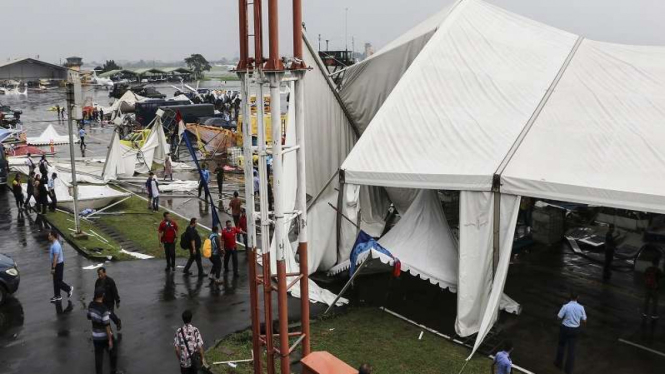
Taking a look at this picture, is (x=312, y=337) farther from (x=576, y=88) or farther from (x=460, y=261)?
(x=576, y=88)

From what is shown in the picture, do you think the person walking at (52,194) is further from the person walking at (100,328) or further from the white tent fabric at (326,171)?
the person walking at (100,328)

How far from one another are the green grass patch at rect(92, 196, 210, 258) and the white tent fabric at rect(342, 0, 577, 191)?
7297 millimetres

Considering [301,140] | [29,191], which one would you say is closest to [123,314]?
[301,140]

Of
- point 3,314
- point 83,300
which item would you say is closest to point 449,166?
point 83,300

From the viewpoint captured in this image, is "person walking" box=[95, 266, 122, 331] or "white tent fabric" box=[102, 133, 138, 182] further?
"white tent fabric" box=[102, 133, 138, 182]

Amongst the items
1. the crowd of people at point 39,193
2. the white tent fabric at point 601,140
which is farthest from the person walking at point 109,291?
the crowd of people at point 39,193

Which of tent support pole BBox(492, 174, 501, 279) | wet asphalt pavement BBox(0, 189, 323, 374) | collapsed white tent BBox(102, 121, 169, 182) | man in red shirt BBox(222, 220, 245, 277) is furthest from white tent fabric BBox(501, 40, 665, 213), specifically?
collapsed white tent BBox(102, 121, 169, 182)

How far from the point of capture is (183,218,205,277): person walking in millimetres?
15117

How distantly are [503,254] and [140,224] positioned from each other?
13.3 metres

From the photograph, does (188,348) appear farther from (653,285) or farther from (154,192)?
(154,192)

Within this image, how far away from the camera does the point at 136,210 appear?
2252 cm

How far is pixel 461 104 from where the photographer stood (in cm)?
1420

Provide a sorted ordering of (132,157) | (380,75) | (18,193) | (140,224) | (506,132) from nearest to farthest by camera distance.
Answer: (506,132), (380,75), (140,224), (18,193), (132,157)

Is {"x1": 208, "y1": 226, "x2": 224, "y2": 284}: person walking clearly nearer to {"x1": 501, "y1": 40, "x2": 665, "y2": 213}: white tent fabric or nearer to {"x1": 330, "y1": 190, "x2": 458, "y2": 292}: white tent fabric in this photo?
{"x1": 330, "y1": 190, "x2": 458, "y2": 292}: white tent fabric
